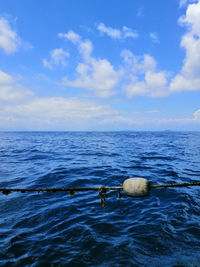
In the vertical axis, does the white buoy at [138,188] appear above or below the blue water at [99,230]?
above

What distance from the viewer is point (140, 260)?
3971 mm

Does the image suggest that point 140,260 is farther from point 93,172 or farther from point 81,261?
point 93,172

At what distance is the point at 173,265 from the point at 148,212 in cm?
244

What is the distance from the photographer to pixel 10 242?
4.65 m

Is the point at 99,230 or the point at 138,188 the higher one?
the point at 138,188

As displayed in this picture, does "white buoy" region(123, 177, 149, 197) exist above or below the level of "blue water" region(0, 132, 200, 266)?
above

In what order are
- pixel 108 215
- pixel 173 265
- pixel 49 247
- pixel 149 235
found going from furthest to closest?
1. pixel 108 215
2. pixel 149 235
3. pixel 49 247
4. pixel 173 265

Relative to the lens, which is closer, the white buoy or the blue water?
the white buoy

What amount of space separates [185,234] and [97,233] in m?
2.53

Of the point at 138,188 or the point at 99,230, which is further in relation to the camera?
the point at 99,230

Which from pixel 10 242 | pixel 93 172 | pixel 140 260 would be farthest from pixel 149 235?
pixel 93 172

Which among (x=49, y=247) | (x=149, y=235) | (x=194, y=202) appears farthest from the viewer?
(x=194, y=202)

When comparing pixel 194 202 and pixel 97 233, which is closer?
pixel 97 233

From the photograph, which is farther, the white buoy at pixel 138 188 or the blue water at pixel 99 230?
the blue water at pixel 99 230
